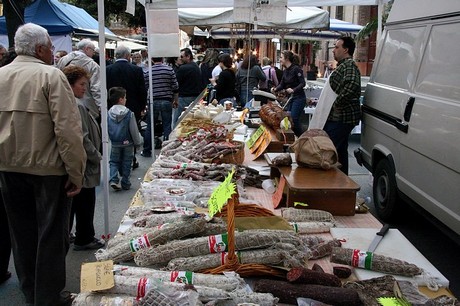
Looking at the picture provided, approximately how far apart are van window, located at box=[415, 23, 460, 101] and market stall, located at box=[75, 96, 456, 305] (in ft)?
4.44

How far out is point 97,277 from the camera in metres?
1.90

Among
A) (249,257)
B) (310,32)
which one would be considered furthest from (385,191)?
(310,32)

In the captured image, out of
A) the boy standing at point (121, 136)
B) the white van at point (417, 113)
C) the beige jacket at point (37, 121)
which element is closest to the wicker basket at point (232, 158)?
the beige jacket at point (37, 121)

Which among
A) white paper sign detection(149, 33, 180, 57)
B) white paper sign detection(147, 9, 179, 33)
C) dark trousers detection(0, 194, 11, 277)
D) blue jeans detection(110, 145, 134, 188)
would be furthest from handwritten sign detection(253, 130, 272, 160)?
white paper sign detection(147, 9, 179, 33)

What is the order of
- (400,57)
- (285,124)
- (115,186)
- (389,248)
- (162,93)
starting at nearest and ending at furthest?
(389,248) < (400,57) < (285,124) < (115,186) < (162,93)

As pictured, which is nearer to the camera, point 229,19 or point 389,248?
point 389,248

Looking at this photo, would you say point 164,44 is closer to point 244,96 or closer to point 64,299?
point 244,96

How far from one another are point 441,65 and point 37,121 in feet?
10.4

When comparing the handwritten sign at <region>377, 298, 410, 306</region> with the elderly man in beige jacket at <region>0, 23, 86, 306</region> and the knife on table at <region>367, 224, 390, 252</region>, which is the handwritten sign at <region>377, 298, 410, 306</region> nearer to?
the knife on table at <region>367, 224, 390, 252</region>

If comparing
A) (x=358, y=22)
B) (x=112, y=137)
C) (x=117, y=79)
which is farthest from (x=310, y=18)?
(x=358, y=22)

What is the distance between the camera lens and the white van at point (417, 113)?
3.59 metres

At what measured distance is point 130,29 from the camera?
42219mm

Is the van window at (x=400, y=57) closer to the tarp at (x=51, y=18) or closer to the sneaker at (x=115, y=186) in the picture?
the sneaker at (x=115, y=186)

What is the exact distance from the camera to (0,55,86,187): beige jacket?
278cm
